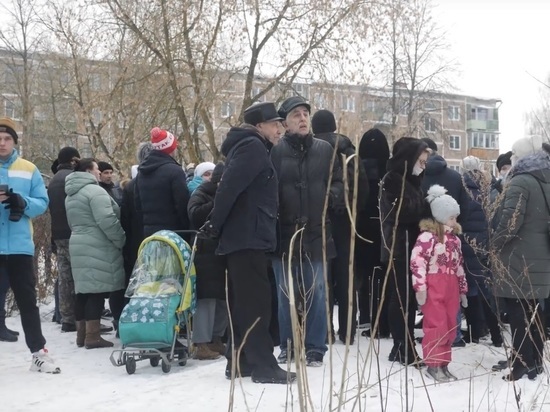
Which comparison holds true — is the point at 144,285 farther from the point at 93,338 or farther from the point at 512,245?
the point at 512,245

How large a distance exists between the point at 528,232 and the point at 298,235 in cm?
163

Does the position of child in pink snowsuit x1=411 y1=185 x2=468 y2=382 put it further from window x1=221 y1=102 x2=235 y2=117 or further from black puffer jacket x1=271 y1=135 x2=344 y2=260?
window x1=221 y1=102 x2=235 y2=117

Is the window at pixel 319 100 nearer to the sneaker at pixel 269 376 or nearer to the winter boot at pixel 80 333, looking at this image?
the winter boot at pixel 80 333

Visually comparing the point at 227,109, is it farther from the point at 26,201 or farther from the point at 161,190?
the point at 26,201

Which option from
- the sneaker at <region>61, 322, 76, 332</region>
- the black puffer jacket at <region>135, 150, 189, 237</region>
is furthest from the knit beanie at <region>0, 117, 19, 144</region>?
the sneaker at <region>61, 322, 76, 332</region>

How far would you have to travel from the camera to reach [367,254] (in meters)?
7.22

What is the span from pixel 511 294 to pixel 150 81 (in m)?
11.5

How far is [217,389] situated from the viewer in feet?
17.5

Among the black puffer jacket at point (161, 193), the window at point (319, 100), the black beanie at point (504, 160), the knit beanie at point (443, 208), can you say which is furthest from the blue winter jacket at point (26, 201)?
the window at point (319, 100)

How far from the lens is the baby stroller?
6.10 m

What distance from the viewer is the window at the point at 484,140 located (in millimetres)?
75188

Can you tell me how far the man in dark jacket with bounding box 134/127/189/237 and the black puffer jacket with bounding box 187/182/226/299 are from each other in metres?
0.40

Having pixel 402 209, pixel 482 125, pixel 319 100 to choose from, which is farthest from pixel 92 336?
pixel 482 125

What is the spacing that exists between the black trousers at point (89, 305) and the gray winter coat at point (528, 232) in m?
3.66
